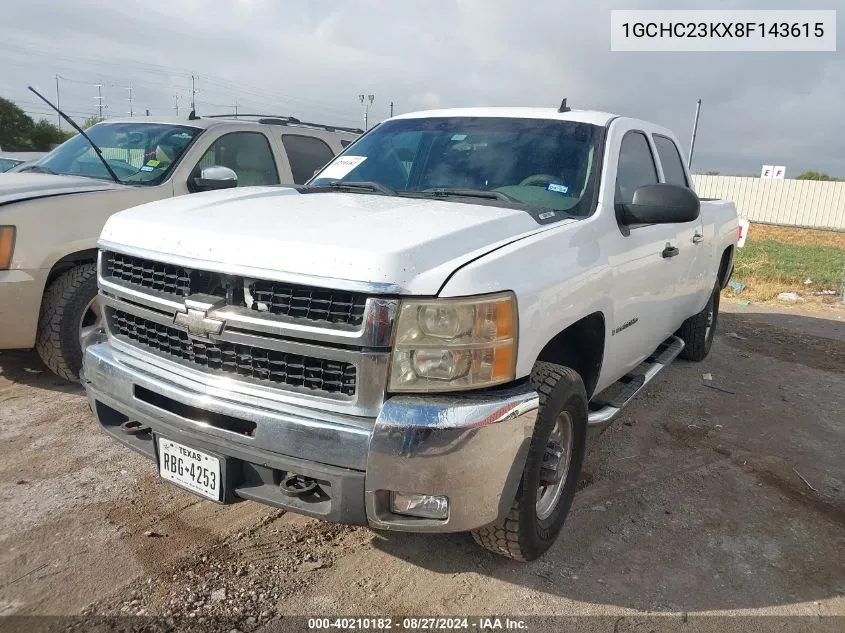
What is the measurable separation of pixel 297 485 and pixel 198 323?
674 millimetres

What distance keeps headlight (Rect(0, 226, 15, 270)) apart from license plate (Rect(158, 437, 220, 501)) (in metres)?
2.21

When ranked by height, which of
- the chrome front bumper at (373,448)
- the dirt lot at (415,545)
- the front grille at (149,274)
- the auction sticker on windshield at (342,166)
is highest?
the auction sticker on windshield at (342,166)

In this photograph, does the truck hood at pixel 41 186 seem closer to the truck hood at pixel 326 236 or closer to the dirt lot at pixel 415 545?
the dirt lot at pixel 415 545

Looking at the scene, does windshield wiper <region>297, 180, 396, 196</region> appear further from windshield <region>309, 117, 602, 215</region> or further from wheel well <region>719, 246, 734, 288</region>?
wheel well <region>719, 246, 734, 288</region>

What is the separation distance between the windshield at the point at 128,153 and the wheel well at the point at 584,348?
3.41 m


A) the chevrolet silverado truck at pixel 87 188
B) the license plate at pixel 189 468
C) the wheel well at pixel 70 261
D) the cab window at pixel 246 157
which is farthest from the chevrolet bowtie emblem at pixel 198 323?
the cab window at pixel 246 157

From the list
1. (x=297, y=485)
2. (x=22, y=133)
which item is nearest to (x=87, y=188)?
(x=297, y=485)

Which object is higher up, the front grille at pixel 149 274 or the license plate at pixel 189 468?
the front grille at pixel 149 274

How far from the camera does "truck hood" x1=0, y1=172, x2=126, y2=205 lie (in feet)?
13.8

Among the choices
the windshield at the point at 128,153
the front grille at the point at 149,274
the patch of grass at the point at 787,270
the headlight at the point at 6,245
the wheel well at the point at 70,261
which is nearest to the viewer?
the front grille at the point at 149,274

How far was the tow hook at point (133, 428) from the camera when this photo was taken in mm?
2733

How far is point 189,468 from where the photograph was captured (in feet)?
8.21

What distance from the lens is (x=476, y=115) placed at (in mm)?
3900

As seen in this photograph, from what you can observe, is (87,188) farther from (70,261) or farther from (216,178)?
(216,178)
